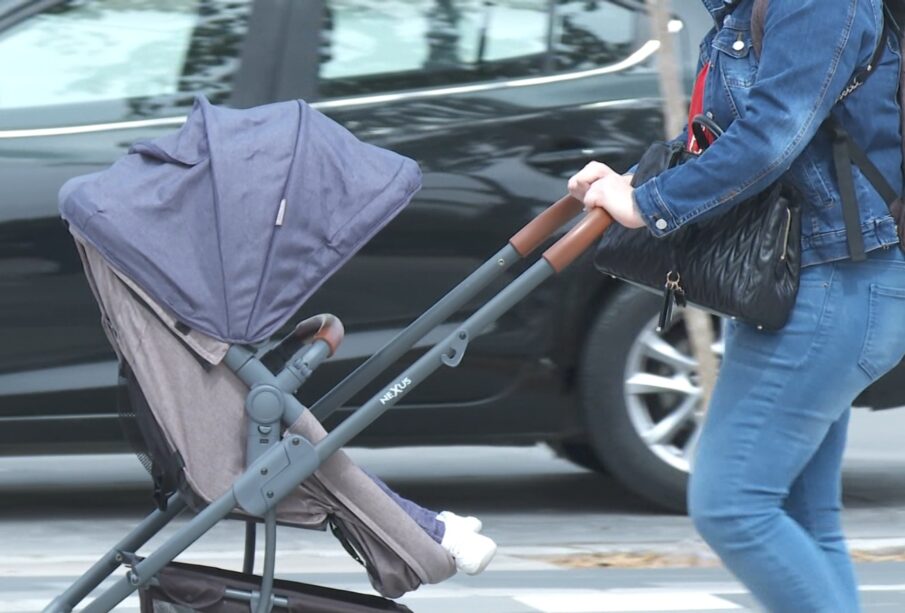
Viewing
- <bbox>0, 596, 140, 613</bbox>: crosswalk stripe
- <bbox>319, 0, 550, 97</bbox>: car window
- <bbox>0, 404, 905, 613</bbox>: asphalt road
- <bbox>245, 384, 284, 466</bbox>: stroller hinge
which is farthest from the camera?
<bbox>319, 0, 550, 97</bbox>: car window

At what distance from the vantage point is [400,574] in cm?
350

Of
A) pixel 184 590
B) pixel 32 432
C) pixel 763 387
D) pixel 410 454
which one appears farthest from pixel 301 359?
pixel 410 454

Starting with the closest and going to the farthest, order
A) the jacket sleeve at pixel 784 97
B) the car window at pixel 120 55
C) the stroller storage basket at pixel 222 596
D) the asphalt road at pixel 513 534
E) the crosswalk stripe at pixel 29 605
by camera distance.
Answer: the jacket sleeve at pixel 784 97, the stroller storage basket at pixel 222 596, the crosswalk stripe at pixel 29 605, the asphalt road at pixel 513 534, the car window at pixel 120 55

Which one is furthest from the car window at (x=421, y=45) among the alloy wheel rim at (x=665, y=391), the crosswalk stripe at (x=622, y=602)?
the crosswalk stripe at (x=622, y=602)

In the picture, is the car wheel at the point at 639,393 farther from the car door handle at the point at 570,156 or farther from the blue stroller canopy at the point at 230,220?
the blue stroller canopy at the point at 230,220

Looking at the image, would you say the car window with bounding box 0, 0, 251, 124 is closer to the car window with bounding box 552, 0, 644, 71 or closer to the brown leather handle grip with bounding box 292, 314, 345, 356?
the car window with bounding box 552, 0, 644, 71

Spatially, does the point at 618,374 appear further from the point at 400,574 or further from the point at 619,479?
the point at 400,574

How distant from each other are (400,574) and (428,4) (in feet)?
9.84

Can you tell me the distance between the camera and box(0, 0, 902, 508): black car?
19.2 ft

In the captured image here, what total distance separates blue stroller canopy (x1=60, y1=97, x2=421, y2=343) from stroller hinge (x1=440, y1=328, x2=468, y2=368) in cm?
24

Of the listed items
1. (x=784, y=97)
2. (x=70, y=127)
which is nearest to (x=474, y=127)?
(x=70, y=127)

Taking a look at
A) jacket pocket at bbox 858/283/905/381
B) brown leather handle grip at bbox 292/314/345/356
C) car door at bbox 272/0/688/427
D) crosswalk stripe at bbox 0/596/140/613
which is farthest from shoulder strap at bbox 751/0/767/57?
car door at bbox 272/0/688/427

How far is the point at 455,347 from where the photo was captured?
3.46 meters

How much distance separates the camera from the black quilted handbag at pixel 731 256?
3.28 metres
